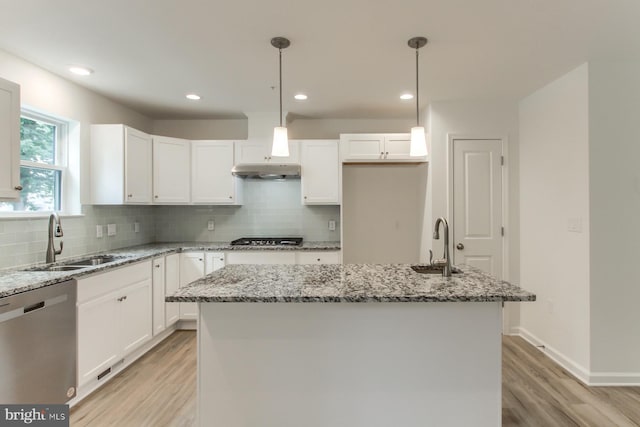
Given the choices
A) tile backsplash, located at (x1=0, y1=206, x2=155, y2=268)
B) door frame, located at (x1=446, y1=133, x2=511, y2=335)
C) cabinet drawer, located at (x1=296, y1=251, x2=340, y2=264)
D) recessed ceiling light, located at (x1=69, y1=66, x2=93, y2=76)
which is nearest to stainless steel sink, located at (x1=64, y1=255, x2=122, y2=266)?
tile backsplash, located at (x1=0, y1=206, x2=155, y2=268)

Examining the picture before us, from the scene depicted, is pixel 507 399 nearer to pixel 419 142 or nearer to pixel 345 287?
pixel 345 287

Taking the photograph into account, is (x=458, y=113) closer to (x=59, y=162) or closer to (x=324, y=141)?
(x=324, y=141)

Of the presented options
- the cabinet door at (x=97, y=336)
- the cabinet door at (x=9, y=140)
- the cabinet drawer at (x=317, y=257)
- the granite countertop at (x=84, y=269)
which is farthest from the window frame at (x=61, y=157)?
the cabinet drawer at (x=317, y=257)

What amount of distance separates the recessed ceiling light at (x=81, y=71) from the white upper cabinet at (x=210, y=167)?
4.25ft

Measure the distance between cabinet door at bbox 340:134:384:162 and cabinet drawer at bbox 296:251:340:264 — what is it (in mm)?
1126

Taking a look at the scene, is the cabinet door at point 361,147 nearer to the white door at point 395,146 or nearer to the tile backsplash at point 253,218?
the white door at point 395,146

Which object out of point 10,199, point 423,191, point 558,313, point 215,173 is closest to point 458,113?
point 423,191

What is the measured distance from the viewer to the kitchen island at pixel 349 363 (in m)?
1.74

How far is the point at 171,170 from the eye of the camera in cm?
387

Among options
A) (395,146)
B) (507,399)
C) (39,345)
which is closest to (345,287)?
(507,399)

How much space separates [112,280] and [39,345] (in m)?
0.68

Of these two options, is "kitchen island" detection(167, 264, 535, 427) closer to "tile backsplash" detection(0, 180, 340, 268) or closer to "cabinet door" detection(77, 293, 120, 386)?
"cabinet door" detection(77, 293, 120, 386)

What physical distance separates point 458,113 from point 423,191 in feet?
3.06

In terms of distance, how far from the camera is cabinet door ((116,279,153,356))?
2764 mm
